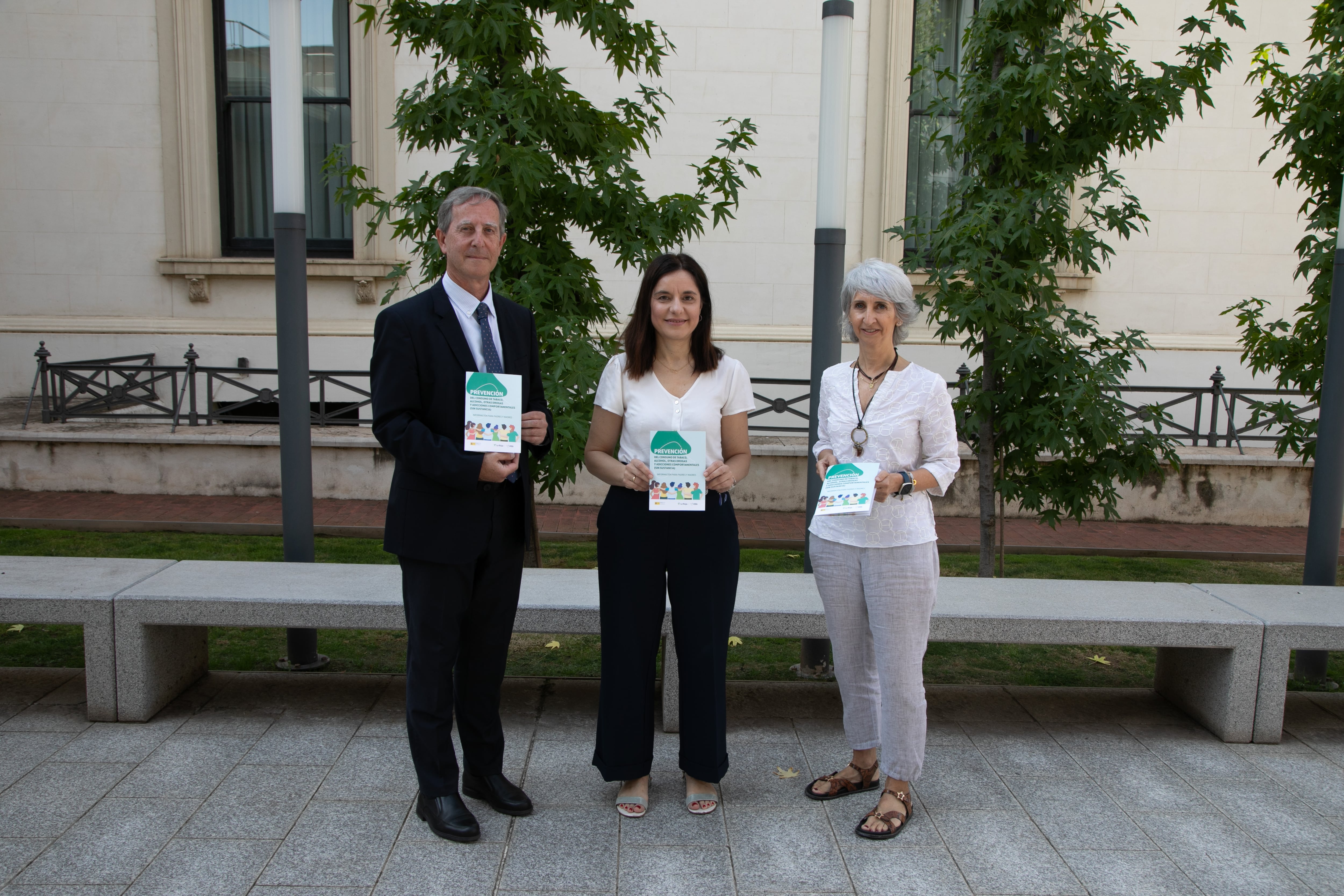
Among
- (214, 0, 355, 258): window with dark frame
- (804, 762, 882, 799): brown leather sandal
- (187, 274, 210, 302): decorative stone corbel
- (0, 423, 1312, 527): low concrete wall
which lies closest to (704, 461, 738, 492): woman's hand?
(804, 762, 882, 799): brown leather sandal

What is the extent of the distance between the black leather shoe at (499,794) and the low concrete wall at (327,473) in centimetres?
632

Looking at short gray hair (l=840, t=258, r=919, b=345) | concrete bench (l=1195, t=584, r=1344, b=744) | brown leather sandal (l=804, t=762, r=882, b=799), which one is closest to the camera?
short gray hair (l=840, t=258, r=919, b=345)

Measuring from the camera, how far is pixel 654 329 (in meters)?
3.67

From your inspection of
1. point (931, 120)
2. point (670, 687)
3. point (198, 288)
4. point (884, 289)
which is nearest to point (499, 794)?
point (670, 687)

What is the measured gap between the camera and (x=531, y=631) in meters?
4.54

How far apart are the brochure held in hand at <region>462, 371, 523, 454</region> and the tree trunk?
13.1ft

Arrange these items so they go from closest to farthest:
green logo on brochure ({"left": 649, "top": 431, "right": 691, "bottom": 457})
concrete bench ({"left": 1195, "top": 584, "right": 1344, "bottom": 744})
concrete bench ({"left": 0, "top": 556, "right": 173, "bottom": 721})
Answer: green logo on brochure ({"left": 649, "top": 431, "right": 691, "bottom": 457}), concrete bench ({"left": 0, "top": 556, "right": 173, "bottom": 721}), concrete bench ({"left": 1195, "top": 584, "right": 1344, "bottom": 744})

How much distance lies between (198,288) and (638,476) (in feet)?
→ 36.2

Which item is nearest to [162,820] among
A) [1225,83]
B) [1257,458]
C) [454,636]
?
[454,636]

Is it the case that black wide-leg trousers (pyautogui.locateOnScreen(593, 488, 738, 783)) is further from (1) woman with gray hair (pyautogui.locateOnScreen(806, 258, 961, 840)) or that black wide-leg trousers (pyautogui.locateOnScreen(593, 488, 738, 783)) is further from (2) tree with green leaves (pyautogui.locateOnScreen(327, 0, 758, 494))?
(2) tree with green leaves (pyautogui.locateOnScreen(327, 0, 758, 494))

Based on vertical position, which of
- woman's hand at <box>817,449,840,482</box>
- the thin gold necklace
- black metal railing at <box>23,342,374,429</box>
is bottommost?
black metal railing at <box>23,342,374,429</box>

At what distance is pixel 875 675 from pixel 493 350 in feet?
6.39

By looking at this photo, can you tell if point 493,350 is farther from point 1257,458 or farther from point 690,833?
point 1257,458

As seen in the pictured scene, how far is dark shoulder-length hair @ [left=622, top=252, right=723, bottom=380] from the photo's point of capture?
142 inches
